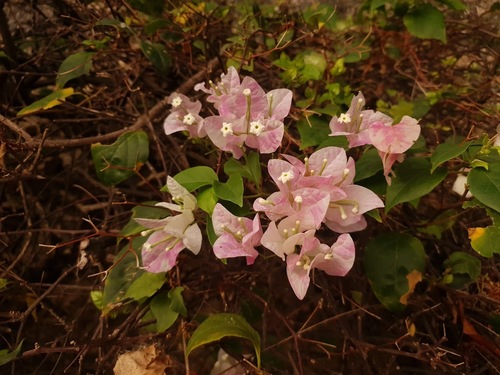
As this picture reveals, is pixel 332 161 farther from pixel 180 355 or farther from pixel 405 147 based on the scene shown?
pixel 180 355

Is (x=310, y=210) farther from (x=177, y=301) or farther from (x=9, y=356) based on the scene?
(x=9, y=356)

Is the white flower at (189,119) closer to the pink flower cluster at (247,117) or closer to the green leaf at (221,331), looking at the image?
the pink flower cluster at (247,117)

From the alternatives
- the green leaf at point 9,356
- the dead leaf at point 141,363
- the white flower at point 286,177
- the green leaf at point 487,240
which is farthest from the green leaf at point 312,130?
the green leaf at point 9,356

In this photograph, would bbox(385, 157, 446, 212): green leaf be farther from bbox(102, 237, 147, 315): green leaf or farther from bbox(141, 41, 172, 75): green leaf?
bbox(141, 41, 172, 75): green leaf

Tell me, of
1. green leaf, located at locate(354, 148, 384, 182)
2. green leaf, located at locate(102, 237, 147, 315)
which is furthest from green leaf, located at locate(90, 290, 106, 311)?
green leaf, located at locate(354, 148, 384, 182)

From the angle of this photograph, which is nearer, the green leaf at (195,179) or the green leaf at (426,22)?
the green leaf at (195,179)

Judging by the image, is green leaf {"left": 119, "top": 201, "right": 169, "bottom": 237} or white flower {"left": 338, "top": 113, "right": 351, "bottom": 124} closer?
white flower {"left": 338, "top": 113, "right": 351, "bottom": 124}
